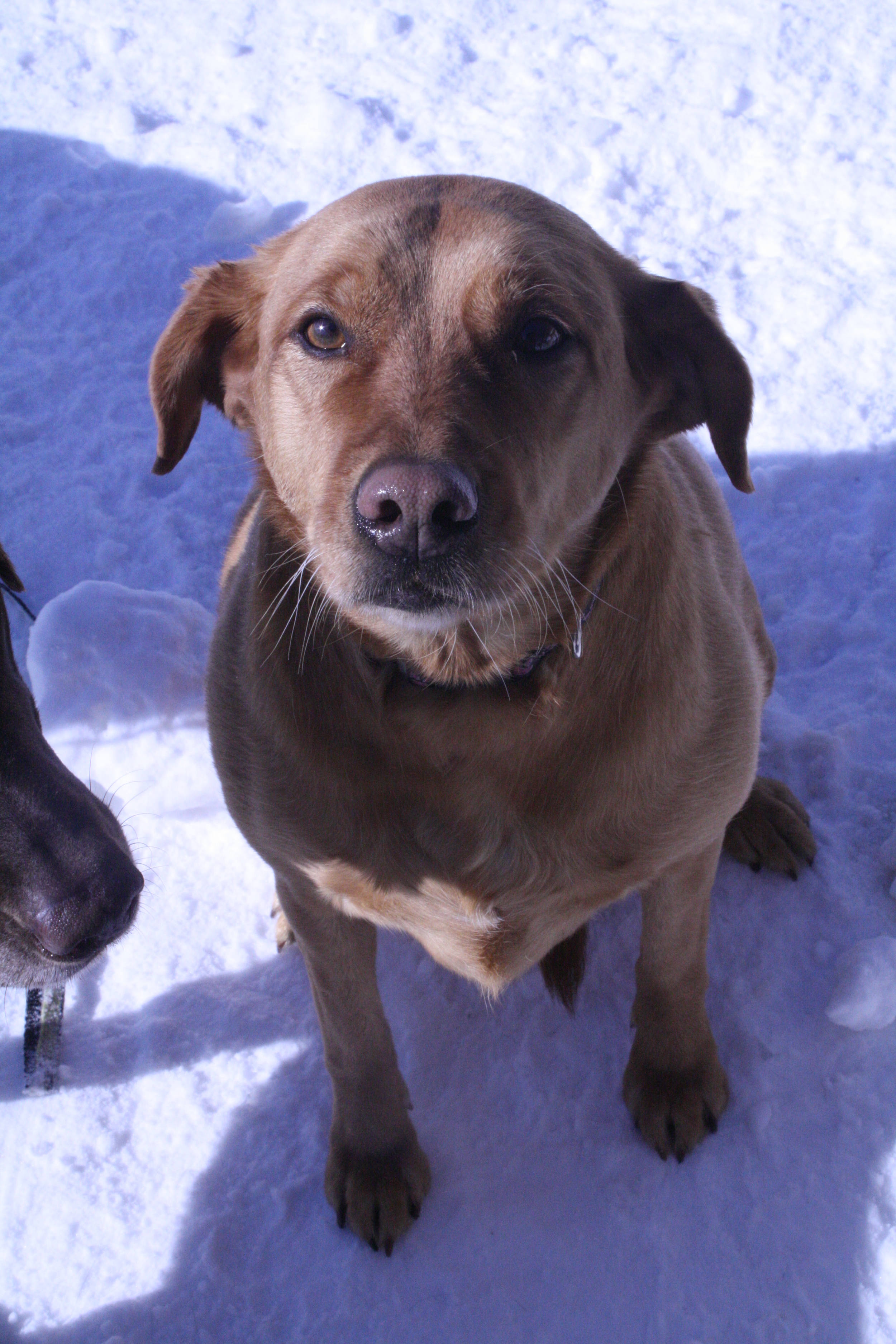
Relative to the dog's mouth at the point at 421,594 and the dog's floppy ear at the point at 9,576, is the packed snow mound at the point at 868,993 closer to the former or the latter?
the dog's mouth at the point at 421,594

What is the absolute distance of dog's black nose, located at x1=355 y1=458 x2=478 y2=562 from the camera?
4.82 ft

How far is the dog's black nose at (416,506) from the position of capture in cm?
147

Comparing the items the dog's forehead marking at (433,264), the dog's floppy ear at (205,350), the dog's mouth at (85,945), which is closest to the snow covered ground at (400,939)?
the dog's mouth at (85,945)

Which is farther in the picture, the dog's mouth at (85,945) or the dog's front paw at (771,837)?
the dog's front paw at (771,837)

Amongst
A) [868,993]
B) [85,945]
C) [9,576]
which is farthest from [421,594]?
[868,993]

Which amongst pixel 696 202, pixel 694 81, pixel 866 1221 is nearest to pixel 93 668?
pixel 866 1221

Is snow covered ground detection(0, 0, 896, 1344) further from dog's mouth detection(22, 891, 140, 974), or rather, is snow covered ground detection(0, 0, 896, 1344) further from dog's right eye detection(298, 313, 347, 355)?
dog's right eye detection(298, 313, 347, 355)

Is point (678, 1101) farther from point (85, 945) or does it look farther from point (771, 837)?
point (85, 945)

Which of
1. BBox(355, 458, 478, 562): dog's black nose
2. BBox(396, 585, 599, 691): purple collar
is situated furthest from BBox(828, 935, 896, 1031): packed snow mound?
BBox(355, 458, 478, 562): dog's black nose

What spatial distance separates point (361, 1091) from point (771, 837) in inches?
52.3

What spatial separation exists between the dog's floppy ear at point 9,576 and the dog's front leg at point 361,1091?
0.97 meters

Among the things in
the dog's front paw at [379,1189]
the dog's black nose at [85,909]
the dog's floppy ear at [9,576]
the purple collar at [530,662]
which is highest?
the purple collar at [530,662]

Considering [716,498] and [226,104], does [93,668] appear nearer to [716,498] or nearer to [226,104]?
[716,498]

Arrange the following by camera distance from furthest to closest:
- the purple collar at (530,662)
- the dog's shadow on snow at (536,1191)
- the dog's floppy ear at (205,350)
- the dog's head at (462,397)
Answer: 1. the dog's shadow on snow at (536,1191)
2. the dog's floppy ear at (205,350)
3. the purple collar at (530,662)
4. the dog's head at (462,397)
